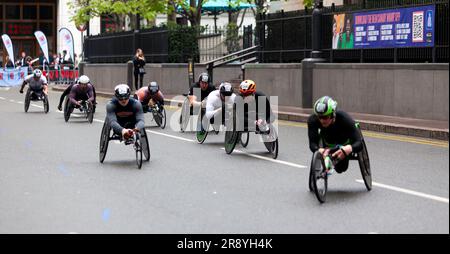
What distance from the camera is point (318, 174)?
10820 mm

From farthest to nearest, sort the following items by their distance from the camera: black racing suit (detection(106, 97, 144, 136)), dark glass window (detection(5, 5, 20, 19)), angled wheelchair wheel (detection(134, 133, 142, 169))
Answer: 1. dark glass window (detection(5, 5, 20, 19))
2. black racing suit (detection(106, 97, 144, 136))
3. angled wheelchair wheel (detection(134, 133, 142, 169))

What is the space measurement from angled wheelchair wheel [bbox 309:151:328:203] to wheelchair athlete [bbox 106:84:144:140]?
4358mm

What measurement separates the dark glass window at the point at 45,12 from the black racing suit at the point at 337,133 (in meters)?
61.3

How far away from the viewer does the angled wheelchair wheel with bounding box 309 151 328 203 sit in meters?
10.7

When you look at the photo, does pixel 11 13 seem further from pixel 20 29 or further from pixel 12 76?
pixel 12 76

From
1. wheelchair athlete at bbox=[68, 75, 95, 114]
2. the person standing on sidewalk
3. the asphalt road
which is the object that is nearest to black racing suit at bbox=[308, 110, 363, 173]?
the asphalt road

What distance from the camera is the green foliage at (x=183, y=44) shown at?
39.3 m

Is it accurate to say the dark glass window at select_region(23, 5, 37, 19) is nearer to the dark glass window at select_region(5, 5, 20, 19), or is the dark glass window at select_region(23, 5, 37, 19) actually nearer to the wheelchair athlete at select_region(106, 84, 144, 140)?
the dark glass window at select_region(5, 5, 20, 19)

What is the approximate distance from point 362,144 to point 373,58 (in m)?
14.4

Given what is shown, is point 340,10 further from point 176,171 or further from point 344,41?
point 176,171

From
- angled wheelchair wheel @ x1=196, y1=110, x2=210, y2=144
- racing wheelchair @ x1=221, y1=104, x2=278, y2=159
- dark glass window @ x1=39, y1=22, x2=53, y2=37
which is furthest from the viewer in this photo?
dark glass window @ x1=39, y1=22, x2=53, y2=37

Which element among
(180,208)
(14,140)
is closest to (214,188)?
(180,208)

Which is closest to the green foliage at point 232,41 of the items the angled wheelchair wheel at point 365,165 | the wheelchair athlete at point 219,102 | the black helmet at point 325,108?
the wheelchair athlete at point 219,102

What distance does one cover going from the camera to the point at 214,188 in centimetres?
1228
